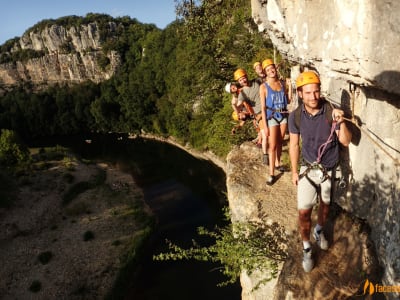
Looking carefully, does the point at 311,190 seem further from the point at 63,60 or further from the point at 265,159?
the point at 63,60

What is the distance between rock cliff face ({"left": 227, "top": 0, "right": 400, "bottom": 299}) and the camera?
→ 2807mm

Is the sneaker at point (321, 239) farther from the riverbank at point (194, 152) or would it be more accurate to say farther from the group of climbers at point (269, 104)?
the riverbank at point (194, 152)

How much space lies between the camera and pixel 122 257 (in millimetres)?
20391

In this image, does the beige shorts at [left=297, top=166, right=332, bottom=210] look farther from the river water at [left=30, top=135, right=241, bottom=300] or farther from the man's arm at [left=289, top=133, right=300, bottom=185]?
the river water at [left=30, top=135, right=241, bottom=300]

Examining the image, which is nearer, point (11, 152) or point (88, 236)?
point (88, 236)

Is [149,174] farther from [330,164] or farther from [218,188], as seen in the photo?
[330,164]

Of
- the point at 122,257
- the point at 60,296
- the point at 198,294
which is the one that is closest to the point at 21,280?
the point at 60,296

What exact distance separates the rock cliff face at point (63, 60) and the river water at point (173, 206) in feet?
135

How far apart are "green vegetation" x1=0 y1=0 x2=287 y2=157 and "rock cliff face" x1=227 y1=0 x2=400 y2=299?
218 inches

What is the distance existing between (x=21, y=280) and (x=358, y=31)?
23304 mm

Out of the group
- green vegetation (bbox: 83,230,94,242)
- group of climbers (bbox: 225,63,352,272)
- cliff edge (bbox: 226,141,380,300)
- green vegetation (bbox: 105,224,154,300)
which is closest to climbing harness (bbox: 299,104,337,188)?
group of climbers (bbox: 225,63,352,272)

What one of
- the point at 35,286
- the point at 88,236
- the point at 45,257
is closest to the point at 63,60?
the point at 88,236

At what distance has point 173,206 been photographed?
2620 cm

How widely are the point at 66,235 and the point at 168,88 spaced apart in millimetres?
29847
